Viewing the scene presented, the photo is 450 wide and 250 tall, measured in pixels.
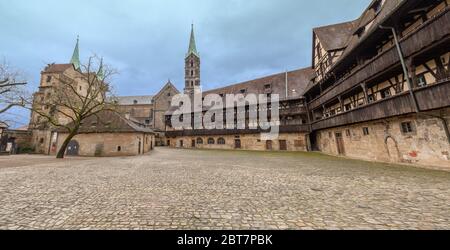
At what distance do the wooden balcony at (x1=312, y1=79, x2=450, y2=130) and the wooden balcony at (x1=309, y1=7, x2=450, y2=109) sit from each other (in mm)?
2023

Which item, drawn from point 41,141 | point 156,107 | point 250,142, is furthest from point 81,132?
point 156,107

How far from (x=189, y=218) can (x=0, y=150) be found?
39.9 metres

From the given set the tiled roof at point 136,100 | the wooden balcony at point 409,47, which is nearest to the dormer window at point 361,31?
the wooden balcony at point 409,47

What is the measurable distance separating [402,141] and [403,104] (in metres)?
2.87

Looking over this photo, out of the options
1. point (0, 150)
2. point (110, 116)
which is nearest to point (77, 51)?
point (0, 150)

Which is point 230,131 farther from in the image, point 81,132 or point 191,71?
point 191,71

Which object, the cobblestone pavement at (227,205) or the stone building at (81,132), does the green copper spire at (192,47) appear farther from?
the cobblestone pavement at (227,205)

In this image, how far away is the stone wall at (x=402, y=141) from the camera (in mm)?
9000

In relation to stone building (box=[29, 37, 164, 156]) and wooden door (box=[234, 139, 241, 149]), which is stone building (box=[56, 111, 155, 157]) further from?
wooden door (box=[234, 139, 241, 149])

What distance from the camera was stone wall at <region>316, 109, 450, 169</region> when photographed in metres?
9.00

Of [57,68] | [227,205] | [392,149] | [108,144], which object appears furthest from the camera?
[57,68]

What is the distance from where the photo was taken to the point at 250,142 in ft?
96.0

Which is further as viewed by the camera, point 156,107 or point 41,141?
point 156,107
